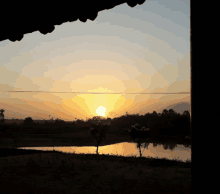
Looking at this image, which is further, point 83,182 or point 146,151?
point 146,151

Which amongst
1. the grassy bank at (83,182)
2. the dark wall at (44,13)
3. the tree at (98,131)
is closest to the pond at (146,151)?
the tree at (98,131)

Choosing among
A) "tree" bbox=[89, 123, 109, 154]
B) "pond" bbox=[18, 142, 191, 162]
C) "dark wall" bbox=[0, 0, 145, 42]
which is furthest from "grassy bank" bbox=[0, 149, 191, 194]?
"pond" bbox=[18, 142, 191, 162]

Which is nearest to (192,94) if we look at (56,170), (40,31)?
(40,31)

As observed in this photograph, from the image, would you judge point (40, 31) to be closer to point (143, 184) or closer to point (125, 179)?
point (143, 184)

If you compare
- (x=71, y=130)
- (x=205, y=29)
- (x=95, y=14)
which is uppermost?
(x=95, y=14)

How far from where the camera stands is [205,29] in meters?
1.33

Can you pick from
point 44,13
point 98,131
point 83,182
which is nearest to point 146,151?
point 98,131

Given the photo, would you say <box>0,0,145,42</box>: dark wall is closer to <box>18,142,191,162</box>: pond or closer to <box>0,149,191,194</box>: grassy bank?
<box>0,149,191,194</box>: grassy bank

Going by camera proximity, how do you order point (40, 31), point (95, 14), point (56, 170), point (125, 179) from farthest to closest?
point (56, 170)
point (125, 179)
point (40, 31)
point (95, 14)

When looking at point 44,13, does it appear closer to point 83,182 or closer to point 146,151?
point 83,182

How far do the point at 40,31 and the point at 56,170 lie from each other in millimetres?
16375

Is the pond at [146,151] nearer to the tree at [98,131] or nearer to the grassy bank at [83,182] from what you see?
the tree at [98,131]

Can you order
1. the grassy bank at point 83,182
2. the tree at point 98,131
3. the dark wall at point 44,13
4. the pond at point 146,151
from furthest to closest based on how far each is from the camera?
1. the pond at point 146,151
2. the tree at point 98,131
3. the grassy bank at point 83,182
4. the dark wall at point 44,13

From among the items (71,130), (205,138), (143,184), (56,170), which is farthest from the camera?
(71,130)
